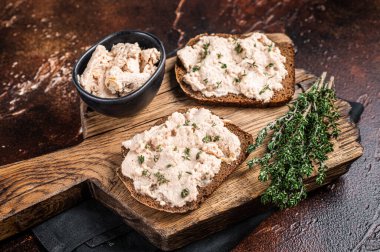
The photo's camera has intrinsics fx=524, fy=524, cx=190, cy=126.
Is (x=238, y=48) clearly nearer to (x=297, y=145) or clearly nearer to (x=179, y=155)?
(x=297, y=145)

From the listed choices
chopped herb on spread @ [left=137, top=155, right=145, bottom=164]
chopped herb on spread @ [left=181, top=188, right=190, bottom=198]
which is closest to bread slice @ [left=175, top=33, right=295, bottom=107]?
chopped herb on spread @ [left=137, top=155, right=145, bottom=164]

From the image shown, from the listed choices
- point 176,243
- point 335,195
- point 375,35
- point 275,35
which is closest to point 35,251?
point 176,243

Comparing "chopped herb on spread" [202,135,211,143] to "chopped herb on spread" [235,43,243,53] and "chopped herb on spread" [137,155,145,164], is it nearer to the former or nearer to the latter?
"chopped herb on spread" [137,155,145,164]

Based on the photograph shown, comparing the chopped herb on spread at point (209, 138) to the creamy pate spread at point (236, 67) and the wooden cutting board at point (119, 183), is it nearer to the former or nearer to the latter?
the wooden cutting board at point (119, 183)

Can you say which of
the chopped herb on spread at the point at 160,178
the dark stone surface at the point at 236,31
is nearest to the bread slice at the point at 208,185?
the chopped herb on spread at the point at 160,178

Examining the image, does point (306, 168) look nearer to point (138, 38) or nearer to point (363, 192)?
point (363, 192)

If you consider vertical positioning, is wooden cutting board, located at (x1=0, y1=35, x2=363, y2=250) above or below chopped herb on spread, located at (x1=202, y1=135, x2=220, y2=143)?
below
